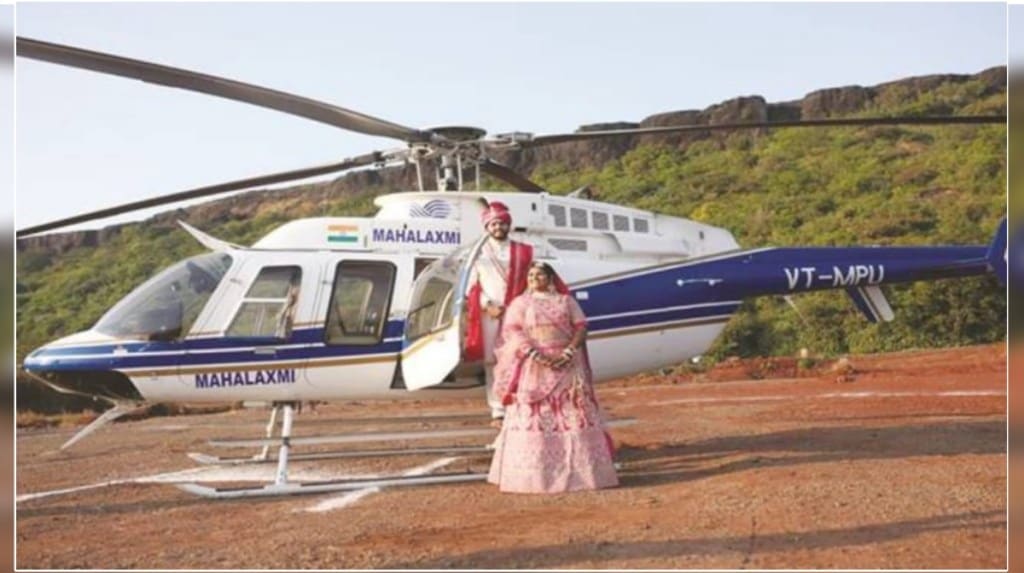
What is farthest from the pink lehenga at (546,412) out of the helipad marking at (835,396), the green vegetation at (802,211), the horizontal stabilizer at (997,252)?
the green vegetation at (802,211)

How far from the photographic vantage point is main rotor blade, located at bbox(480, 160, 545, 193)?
8534 millimetres

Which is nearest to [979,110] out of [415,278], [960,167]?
[960,167]

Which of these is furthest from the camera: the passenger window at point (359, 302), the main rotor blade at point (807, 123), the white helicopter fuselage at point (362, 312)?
the passenger window at point (359, 302)

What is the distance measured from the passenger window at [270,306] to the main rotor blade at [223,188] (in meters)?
0.71

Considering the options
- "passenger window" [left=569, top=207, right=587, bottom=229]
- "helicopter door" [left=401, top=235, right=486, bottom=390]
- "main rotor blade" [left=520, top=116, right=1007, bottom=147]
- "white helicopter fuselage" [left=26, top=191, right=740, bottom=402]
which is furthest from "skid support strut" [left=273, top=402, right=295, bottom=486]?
"main rotor blade" [left=520, top=116, right=1007, bottom=147]

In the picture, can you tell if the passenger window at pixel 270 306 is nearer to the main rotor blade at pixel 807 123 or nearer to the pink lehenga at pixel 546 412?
the pink lehenga at pixel 546 412

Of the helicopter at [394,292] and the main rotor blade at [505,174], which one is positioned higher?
the main rotor blade at [505,174]

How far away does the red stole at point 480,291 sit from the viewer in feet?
24.2

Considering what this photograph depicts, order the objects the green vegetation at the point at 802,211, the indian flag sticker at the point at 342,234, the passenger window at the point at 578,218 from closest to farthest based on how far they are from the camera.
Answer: the indian flag sticker at the point at 342,234, the passenger window at the point at 578,218, the green vegetation at the point at 802,211

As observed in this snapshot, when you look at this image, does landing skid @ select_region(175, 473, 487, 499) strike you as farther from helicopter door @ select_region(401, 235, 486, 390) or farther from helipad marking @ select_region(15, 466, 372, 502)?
helicopter door @ select_region(401, 235, 486, 390)

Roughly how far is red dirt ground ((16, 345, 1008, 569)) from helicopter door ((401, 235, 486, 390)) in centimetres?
94

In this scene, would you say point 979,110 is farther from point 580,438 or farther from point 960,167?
point 580,438

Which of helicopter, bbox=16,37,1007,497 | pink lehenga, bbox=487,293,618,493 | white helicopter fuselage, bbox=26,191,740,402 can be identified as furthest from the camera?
white helicopter fuselage, bbox=26,191,740,402

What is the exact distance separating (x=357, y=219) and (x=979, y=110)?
3507 cm
